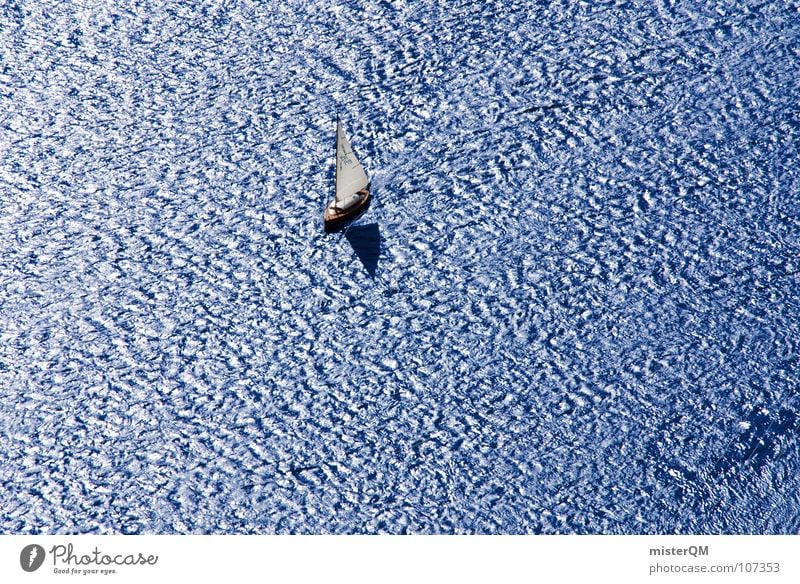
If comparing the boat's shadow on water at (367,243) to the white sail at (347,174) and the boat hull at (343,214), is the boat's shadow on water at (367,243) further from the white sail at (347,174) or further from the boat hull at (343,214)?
the white sail at (347,174)

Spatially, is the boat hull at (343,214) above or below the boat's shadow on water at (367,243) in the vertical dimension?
above

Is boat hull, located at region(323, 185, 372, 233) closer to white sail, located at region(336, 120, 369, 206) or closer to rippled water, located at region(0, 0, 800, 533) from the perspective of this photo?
white sail, located at region(336, 120, 369, 206)

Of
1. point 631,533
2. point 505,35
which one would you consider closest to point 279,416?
point 631,533

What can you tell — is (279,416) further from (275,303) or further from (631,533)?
(631,533)
